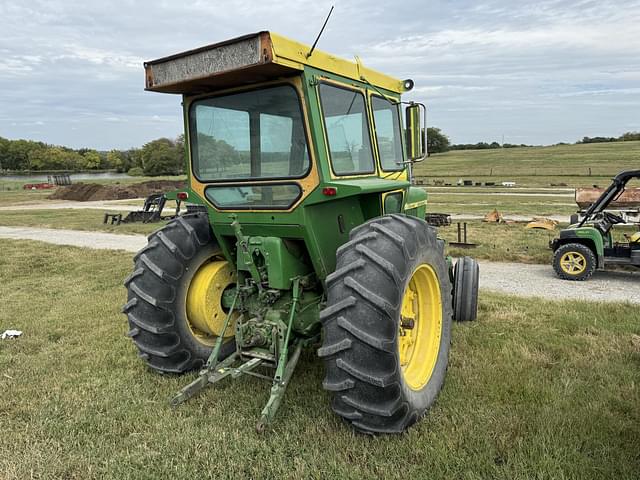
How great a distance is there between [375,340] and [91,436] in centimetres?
211

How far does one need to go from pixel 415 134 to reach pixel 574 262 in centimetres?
548

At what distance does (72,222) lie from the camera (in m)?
19.4

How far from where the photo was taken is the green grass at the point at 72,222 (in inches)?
672

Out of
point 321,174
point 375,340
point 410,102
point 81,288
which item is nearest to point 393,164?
point 410,102

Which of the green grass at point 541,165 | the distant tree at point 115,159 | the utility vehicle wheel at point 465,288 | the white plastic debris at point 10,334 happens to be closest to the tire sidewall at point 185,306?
the utility vehicle wheel at point 465,288

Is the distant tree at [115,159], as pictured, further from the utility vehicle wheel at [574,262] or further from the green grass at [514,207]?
the utility vehicle wheel at [574,262]

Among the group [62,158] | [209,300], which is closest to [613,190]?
[209,300]

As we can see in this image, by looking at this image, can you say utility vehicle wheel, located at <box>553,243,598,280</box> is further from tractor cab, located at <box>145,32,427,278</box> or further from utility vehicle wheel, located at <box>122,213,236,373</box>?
utility vehicle wheel, located at <box>122,213,236,373</box>

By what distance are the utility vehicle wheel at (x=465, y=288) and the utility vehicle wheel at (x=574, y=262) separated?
385 centimetres

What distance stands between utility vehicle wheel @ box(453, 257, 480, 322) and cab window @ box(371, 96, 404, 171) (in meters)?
1.44

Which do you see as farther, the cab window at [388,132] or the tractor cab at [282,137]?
the cab window at [388,132]

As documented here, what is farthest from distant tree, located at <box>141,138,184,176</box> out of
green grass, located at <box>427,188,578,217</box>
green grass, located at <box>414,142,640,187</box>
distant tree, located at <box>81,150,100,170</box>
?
green grass, located at <box>427,188,578,217</box>

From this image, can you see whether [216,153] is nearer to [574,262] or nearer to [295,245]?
[295,245]

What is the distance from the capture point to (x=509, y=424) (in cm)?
334
